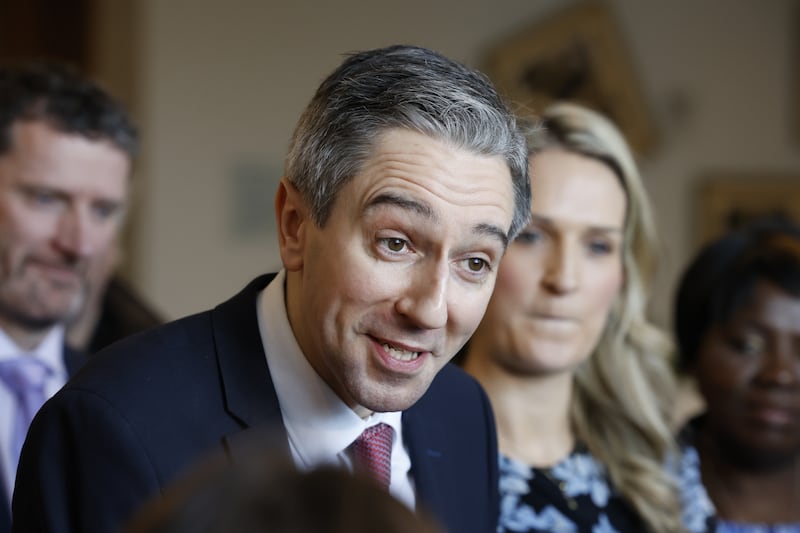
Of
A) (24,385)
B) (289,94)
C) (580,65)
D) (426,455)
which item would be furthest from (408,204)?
(580,65)

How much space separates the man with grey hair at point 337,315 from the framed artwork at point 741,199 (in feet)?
20.8

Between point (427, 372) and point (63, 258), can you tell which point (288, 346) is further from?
point (63, 258)

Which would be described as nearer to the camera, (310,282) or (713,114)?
(310,282)

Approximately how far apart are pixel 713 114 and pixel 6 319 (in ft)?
20.3

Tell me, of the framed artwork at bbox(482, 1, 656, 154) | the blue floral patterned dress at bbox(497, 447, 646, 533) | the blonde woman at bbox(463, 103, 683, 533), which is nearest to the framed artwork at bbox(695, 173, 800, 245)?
the framed artwork at bbox(482, 1, 656, 154)

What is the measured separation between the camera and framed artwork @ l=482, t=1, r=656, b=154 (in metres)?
7.73

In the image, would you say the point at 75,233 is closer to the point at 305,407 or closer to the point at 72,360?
the point at 72,360

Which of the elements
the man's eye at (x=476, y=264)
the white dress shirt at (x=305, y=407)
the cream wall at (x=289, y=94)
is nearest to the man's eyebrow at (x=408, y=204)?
the man's eye at (x=476, y=264)

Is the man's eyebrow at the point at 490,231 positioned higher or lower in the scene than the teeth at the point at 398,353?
higher

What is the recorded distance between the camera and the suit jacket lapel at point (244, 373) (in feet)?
5.56

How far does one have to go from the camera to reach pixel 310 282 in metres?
1.68

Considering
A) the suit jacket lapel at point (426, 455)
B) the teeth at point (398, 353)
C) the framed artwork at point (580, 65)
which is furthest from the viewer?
the framed artwork at point (580, 65)

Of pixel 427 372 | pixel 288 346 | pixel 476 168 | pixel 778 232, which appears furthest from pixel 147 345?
pixel 778 232

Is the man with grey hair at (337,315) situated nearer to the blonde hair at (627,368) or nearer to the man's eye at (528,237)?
the man's eye at (528,237)
